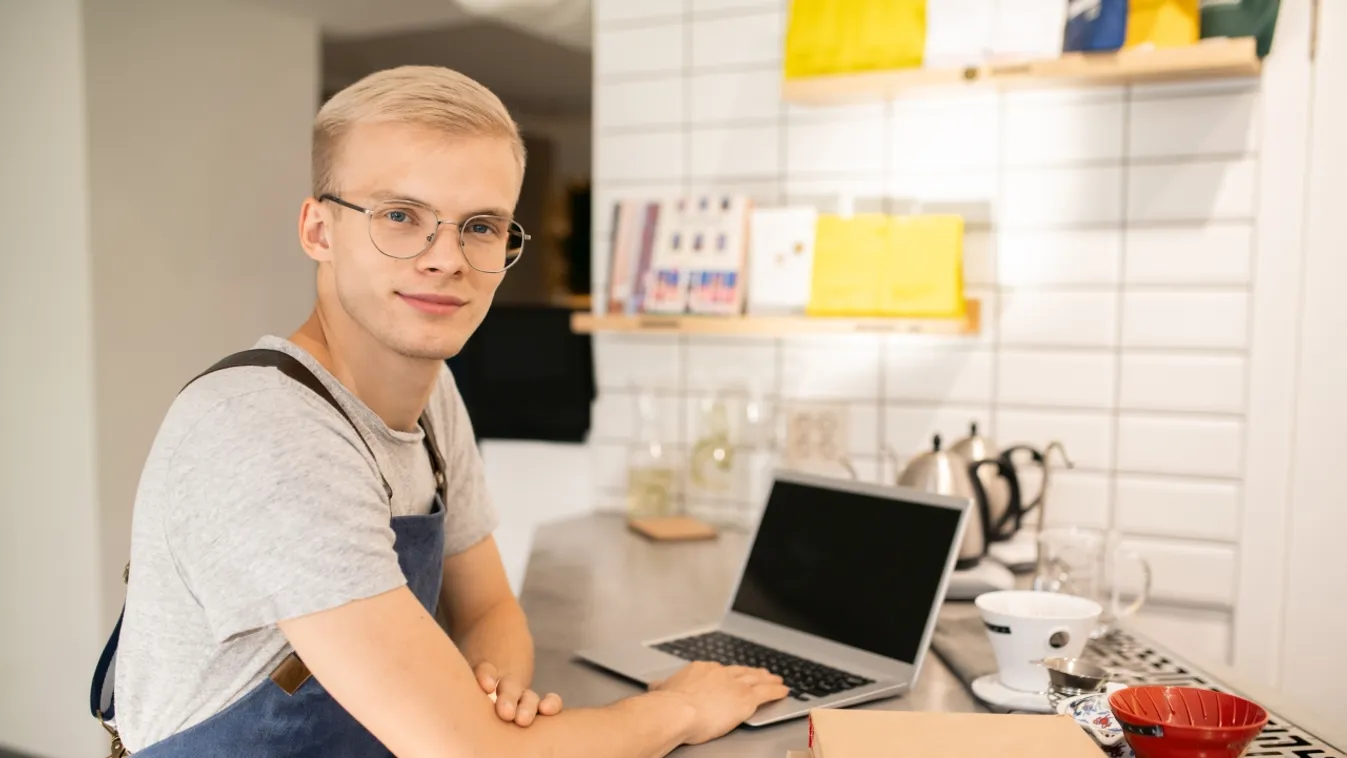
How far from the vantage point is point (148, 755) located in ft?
3.56

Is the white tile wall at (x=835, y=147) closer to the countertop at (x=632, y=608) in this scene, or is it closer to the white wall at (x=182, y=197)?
the countertop at (x=632, y=608)

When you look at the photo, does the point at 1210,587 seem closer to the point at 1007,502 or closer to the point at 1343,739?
the point at 1007,502

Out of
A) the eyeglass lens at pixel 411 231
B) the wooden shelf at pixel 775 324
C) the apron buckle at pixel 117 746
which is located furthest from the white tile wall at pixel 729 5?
the apron buckle at pixel 117 746

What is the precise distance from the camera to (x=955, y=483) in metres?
1.91

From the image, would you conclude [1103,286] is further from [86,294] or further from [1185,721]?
[86,294]

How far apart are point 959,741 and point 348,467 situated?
653 millimetres

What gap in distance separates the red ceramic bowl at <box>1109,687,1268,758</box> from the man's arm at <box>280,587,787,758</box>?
1.58 feet

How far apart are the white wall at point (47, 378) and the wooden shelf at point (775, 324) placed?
1831mm

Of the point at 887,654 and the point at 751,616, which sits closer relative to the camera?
the point at 887,654

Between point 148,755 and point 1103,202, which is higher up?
point 1103,202

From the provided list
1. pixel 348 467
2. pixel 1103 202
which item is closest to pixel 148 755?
pixel 348 467

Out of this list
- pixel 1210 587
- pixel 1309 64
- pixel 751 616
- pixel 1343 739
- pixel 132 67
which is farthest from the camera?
pixel 132 67

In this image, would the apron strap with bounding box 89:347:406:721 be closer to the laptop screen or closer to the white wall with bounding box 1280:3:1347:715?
the laptop screen

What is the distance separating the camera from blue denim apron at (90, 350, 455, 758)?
1075mm
